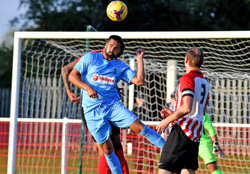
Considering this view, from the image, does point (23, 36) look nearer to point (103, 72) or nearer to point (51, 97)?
point (103, 72)

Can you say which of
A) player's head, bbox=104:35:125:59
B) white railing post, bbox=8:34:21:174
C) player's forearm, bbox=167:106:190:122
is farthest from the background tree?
player's forearm, bbox=167:106:190:122

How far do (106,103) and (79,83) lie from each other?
1.49 feet

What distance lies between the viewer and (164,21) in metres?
22.0

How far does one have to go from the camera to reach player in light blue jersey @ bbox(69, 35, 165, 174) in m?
5.26

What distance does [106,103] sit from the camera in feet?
17.4

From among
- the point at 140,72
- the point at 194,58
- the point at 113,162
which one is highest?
the point at 194,58

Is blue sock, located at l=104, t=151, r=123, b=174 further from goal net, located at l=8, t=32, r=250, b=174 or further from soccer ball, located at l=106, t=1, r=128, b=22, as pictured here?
goal net, located at l=8, t=32, r=250, b=174

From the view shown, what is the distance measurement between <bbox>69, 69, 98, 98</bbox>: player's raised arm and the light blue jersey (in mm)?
68

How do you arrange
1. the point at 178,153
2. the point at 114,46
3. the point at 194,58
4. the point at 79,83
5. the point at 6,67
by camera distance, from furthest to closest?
the point at 6,67, the point at 114,46, the point at 79,83, the point at 194,58, the point at 178,153

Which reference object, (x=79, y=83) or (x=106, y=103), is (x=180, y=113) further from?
(x=79, y=83)

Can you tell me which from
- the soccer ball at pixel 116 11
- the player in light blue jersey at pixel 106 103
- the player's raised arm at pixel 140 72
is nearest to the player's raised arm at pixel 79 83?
the player in light blue jersey at pixel 106 103

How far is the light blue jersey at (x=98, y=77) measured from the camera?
5.30 metres

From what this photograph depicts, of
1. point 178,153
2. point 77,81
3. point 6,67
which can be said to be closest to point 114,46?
point 77,81

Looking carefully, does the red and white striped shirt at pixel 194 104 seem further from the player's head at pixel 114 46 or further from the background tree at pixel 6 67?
the background tree at pixel 6 67
